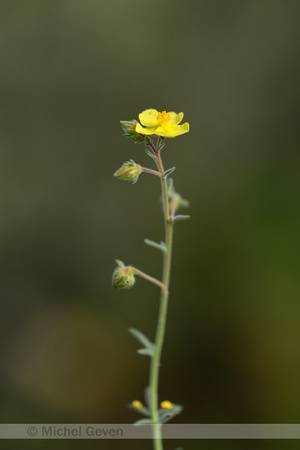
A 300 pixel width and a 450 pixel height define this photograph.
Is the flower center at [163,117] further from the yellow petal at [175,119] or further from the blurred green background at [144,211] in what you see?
the blurred green background at [144,211]

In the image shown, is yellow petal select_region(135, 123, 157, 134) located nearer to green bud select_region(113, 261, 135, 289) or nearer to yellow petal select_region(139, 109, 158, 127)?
yellow petal select_region(139, 109, 158, 127)

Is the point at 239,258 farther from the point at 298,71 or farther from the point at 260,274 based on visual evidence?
the point at 298,71

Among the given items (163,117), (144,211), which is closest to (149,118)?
(163,117)

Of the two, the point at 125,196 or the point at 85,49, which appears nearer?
the point at 125,196

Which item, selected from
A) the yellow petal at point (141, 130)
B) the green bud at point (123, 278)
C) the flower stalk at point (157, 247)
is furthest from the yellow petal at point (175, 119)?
the green bud at point (123, 278)

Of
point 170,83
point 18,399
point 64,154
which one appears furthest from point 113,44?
point 18,399

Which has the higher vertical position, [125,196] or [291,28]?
[291,28]

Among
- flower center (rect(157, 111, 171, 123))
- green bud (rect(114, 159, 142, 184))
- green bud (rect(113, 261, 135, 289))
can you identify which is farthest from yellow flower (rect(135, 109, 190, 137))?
green bud (rect(113, 261, 135, 289))
